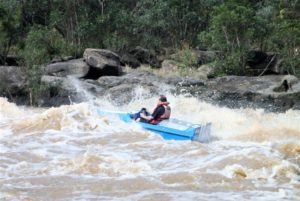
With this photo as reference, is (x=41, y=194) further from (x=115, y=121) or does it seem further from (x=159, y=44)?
(x=159, y=44)

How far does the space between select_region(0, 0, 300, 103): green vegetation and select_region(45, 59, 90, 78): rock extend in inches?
17.6

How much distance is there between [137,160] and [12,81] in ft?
31.5

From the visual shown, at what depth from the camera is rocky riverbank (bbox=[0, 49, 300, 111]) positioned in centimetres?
1644

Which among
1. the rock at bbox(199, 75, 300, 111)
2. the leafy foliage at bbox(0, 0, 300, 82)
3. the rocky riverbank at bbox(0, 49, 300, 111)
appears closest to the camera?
the rock at bbox(199, 75, 300, 111)

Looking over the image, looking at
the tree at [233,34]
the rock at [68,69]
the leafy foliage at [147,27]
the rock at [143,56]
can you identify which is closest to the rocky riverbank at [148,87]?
the rock at [68,69]

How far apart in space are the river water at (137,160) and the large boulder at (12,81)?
11.5ft

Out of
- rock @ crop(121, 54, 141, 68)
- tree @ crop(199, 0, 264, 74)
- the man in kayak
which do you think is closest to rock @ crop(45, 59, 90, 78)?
rock @ crop(121, 54, 141, 68)

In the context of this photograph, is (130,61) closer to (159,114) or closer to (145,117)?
(145,117)

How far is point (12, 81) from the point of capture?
58.6 ft

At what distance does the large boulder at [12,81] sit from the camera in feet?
57.9

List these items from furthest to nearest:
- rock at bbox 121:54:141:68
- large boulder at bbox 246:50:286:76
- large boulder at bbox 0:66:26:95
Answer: rock at bbox 121:54:141:68 < large boulder at bbox 246:50:286:76 < large boulder at bbox 0:66:26:95

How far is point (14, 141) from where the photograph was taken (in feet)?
36.1

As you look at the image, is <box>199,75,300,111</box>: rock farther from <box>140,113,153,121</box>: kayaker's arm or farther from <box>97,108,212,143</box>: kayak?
<box>140,113,153,121</box>: kayaker's arm

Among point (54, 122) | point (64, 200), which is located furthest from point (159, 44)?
point (64, 200)
